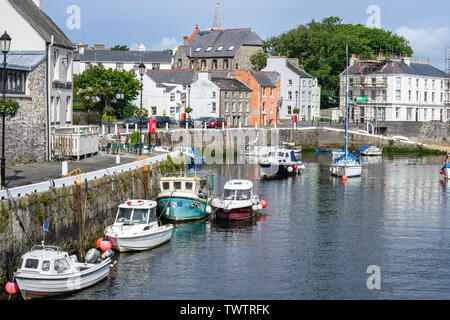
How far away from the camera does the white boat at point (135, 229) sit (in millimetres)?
31344

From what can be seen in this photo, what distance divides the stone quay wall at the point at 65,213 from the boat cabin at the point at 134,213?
130 centimetres

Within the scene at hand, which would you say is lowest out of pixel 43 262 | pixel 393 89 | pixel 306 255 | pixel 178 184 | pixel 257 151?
pixel 306 255

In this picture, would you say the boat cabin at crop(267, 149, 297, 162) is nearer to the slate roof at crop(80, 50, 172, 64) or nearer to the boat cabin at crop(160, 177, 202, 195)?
the boat cabin at crop(160, 177, 202, 195)

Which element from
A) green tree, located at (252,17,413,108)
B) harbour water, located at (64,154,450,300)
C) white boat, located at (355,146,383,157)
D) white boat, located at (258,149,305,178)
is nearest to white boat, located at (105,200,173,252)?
harbour water, located at (64,154,450,300)

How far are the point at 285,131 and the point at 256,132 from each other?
5.46 m

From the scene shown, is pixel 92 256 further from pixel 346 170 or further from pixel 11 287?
pixel 346 170

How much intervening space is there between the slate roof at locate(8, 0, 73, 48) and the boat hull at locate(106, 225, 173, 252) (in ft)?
52.0

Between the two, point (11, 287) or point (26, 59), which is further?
point (26, 59)

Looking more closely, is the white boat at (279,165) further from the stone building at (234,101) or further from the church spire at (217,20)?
the church spire at (217,20)

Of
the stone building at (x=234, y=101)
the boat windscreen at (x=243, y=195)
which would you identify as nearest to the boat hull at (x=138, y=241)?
the boat windscreen at (x=243, y=195)

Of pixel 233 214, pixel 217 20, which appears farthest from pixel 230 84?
pixel 233 214

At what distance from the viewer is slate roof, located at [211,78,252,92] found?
9733 cm

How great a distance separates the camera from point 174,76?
333ft

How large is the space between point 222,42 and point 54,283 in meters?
107
